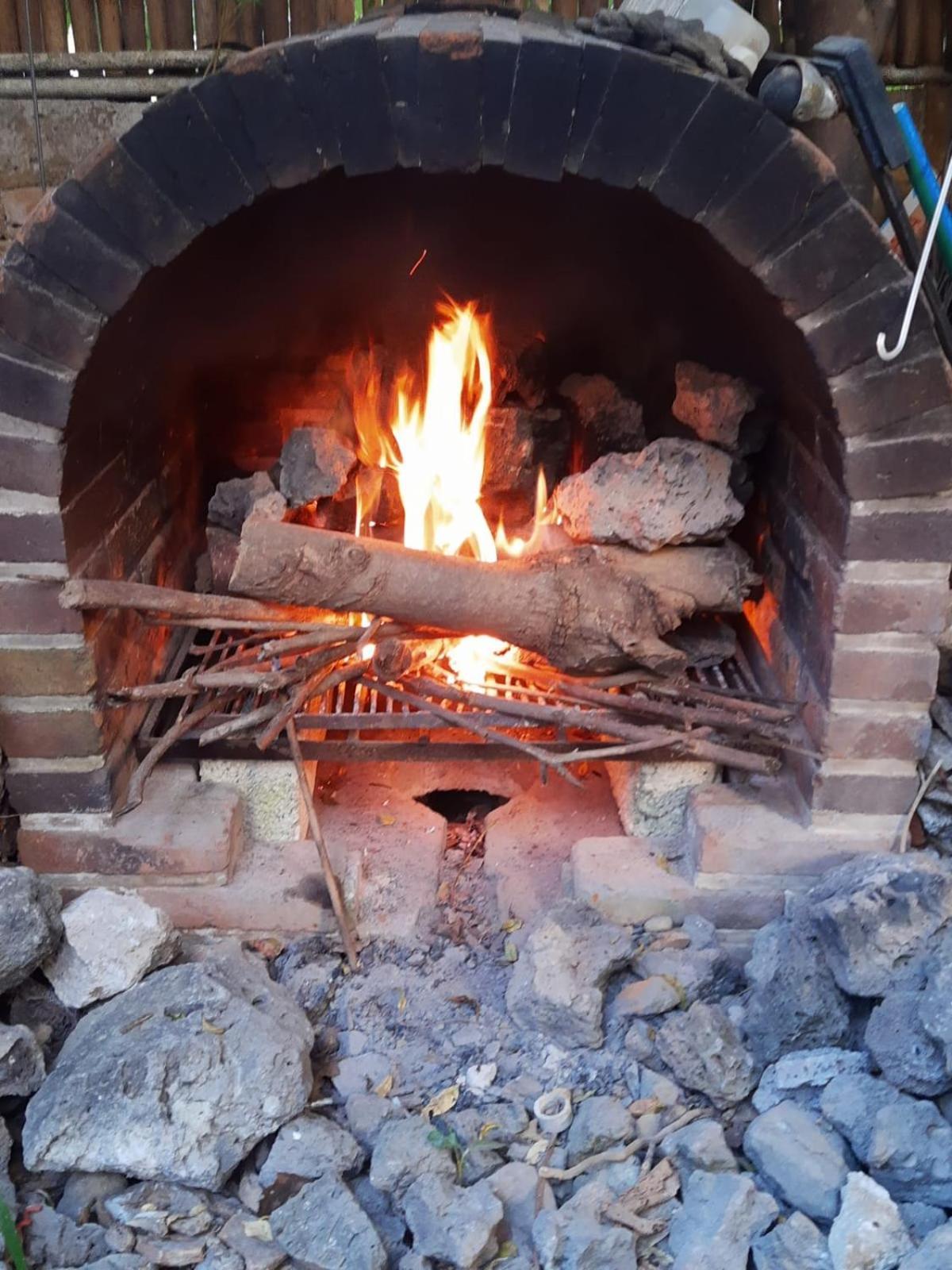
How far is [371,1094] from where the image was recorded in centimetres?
215

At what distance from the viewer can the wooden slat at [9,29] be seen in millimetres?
2887

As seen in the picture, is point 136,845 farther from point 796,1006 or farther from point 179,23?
point 179,23

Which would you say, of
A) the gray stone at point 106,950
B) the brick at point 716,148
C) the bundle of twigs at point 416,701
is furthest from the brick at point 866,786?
the gray stone at point 106,950

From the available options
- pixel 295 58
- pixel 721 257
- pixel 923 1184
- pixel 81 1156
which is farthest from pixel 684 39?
pixel 81 1156

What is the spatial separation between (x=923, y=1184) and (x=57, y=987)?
1670 millimetres

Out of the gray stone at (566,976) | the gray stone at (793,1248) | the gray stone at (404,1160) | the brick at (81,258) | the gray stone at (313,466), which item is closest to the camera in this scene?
the gray stone at (793,1248)

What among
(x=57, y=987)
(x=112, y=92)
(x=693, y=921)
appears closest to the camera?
(x=57, y=987)

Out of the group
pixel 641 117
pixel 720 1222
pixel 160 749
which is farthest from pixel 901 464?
pixel 160 749

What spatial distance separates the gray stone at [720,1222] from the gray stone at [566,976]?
41cm

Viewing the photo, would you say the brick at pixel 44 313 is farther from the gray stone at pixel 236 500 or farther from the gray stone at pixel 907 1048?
the gray stone at pixel 907 1048

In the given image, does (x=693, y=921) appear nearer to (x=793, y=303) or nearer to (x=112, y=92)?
(x=793, y=303)

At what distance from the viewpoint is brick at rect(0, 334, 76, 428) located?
2.11 metres

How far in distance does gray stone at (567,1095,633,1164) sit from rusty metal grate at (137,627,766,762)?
0.76 metres

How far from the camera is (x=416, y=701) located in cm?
247
